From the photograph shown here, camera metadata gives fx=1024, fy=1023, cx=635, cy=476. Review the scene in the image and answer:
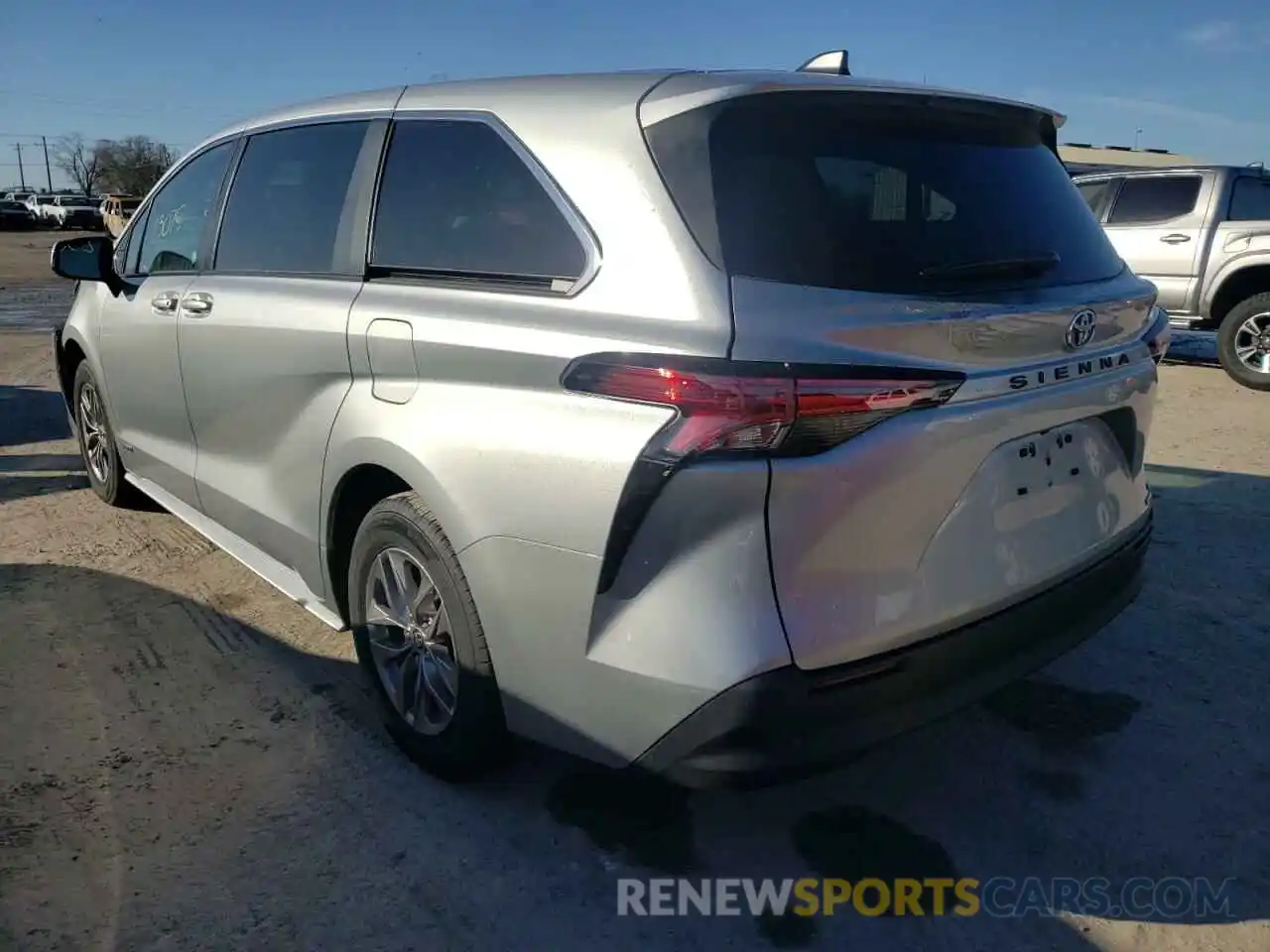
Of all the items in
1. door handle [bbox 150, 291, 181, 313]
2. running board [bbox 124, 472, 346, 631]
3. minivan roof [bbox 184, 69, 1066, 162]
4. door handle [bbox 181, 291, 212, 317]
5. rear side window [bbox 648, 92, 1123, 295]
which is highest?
minivan roof [bbox 184, 69, 1066, 162]

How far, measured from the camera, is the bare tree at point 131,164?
76.5 metres

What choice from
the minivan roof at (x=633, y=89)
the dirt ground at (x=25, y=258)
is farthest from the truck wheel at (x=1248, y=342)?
the dirt ground at (x=25, y=258)

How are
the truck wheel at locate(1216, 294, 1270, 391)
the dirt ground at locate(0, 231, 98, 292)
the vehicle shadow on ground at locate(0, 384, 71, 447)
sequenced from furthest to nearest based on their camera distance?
1. the dirt ground at locate(0, 231, 98, 292)
2. the truck wheel at locate(1216, 294, 1270, 391)
3. the vehicle shadow on ground at locate(0, 384, 71, 447)

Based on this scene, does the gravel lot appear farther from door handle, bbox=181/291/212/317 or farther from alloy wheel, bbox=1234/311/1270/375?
alloy wheel, bbox=1234/311/1270/375

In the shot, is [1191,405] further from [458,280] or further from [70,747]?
[70,747]

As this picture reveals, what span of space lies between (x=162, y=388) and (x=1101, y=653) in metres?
3.64

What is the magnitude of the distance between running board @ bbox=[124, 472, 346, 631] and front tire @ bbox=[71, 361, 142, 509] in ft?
2.03

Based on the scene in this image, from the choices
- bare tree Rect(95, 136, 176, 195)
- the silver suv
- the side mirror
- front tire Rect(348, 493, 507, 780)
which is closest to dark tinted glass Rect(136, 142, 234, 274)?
the side mirror

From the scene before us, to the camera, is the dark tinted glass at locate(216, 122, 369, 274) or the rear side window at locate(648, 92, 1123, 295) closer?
the rear side window at locate(648, 92, 1123, 295)

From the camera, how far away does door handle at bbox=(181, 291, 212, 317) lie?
3.60 meters

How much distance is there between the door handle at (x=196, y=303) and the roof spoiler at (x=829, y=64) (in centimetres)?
217

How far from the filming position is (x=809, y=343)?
198 centimetres

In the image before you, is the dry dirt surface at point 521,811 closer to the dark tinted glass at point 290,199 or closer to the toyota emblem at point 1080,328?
the toyota emblem at point 1080,328

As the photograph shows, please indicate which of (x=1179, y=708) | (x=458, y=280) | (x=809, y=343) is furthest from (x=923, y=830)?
(x=458, y=280)
